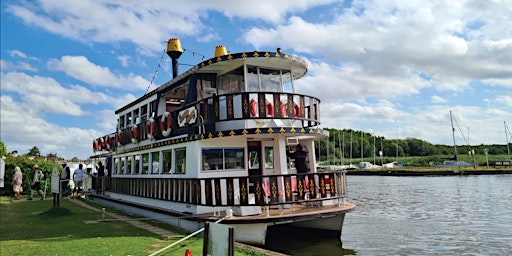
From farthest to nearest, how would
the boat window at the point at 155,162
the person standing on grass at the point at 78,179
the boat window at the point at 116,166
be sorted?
the person standing on grass at the point at 78,179 → the boat window at the point at 116,166 → the boat window at the point at 155,162

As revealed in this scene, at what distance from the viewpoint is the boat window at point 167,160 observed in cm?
1272

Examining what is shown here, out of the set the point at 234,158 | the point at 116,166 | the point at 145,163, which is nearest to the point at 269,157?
the point at 234,158

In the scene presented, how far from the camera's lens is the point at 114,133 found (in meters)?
19.3

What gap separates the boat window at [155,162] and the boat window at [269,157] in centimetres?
437

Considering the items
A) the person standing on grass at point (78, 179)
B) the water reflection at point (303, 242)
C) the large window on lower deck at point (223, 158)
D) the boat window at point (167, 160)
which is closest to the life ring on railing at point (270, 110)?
the large window on lower deck at point (223, 158)

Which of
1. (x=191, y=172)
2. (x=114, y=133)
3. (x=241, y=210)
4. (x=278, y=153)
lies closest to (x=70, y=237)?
(x=191, y=172)

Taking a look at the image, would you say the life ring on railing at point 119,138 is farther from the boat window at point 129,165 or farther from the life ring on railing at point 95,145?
the life ring on railing at point 95,145

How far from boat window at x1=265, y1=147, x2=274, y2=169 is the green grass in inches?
135

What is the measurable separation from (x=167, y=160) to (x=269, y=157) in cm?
363

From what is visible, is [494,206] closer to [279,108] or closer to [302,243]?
[302,243]

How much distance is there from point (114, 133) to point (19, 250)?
11.7 meters

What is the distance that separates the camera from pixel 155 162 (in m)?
14.1

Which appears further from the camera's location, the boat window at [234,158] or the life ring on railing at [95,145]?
the life ring on railing at [95,145]

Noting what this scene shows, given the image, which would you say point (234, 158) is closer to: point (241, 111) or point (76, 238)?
point (241, 111)
